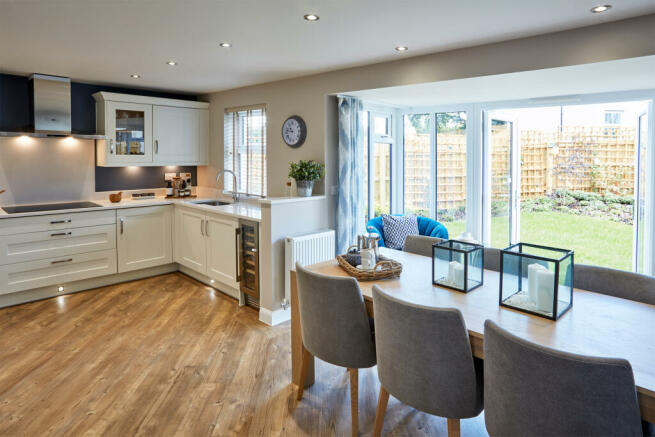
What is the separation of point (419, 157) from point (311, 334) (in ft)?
10.4

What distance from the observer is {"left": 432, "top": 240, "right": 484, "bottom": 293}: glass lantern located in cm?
218

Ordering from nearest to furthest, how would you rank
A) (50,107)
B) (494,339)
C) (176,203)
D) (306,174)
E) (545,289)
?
1. (494,339)
2. (545,289)
3. (306,174)
4. (50,107)
5. (176,203)

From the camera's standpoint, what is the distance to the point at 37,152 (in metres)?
4.74

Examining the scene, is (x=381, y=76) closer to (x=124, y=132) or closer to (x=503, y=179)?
(x=503, y=179)

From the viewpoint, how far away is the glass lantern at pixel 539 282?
1.81 metres

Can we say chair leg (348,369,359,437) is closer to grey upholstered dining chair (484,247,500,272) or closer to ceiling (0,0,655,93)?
grey upholstered dining chair (484,247,500,272)

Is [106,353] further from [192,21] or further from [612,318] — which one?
[612,318]

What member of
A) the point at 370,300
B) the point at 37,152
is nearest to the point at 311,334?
the point at 370,300

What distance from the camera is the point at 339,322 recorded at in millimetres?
2162

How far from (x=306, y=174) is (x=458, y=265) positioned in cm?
209

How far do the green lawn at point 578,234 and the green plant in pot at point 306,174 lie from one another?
1.67m

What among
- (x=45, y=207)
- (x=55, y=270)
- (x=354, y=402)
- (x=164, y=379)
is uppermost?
(x=45, y=207)

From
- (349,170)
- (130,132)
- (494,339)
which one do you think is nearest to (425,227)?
(349,170)

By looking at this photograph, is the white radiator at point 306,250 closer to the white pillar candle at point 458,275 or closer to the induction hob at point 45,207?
the white pillar candle at point 458,275
